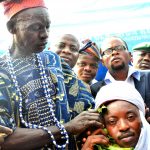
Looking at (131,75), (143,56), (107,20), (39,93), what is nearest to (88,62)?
(131,75)

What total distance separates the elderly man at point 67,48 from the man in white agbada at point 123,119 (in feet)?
4.81

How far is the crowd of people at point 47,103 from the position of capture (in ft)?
7.74

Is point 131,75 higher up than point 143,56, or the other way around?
point 143,56

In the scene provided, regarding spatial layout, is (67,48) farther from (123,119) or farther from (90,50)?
(123,119)

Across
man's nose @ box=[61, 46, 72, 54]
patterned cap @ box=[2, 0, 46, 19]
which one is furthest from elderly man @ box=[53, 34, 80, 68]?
patterned cap @ box=[2, 0, 46, 19]

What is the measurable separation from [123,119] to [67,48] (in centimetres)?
176

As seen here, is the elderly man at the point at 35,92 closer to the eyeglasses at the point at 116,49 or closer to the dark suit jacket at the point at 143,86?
the dark suit jacket at the point at 143,86

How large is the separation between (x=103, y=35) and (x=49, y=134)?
7.63 m

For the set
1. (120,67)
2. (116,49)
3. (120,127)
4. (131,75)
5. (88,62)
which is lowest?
(120,127)

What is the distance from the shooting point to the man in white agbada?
98.0 inches

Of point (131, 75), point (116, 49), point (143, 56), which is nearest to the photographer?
point (131, 75)

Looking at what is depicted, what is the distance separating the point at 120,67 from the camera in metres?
4.48

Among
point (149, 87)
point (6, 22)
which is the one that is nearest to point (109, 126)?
point (6, 22)

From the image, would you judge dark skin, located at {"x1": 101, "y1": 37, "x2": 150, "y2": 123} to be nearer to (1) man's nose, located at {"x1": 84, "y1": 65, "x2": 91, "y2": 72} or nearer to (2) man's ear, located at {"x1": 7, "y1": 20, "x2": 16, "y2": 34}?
(1) man's nose, located at {"x1": 84, "y1": 65, "x2": 91, "y2": 72}
